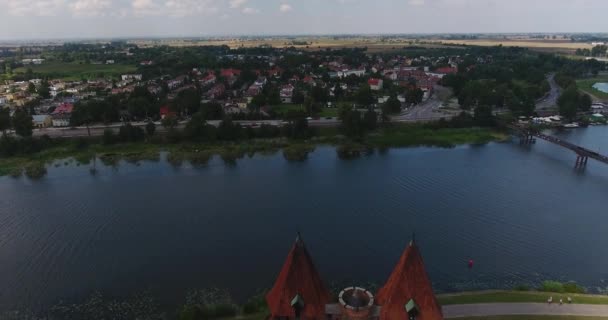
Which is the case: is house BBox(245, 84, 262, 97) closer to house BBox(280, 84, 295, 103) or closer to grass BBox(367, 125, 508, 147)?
house BBox(280, 84, 295, 103)

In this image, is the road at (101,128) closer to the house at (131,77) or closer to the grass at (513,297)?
the grass at (513,297)

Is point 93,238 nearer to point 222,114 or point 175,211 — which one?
point 175,211

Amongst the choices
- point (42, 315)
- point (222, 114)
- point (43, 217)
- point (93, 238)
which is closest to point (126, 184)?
point (43, 217)

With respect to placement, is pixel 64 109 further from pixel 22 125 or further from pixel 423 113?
pixel 423 113

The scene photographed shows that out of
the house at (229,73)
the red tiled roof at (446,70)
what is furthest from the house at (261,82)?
the red tiled roof at (446,70)

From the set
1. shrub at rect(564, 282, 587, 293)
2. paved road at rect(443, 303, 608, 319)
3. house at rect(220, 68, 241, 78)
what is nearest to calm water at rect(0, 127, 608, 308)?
shrub at rect(564, 282, 587, 293)

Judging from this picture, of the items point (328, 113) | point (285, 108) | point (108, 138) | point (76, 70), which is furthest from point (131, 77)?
point (328, 113)
